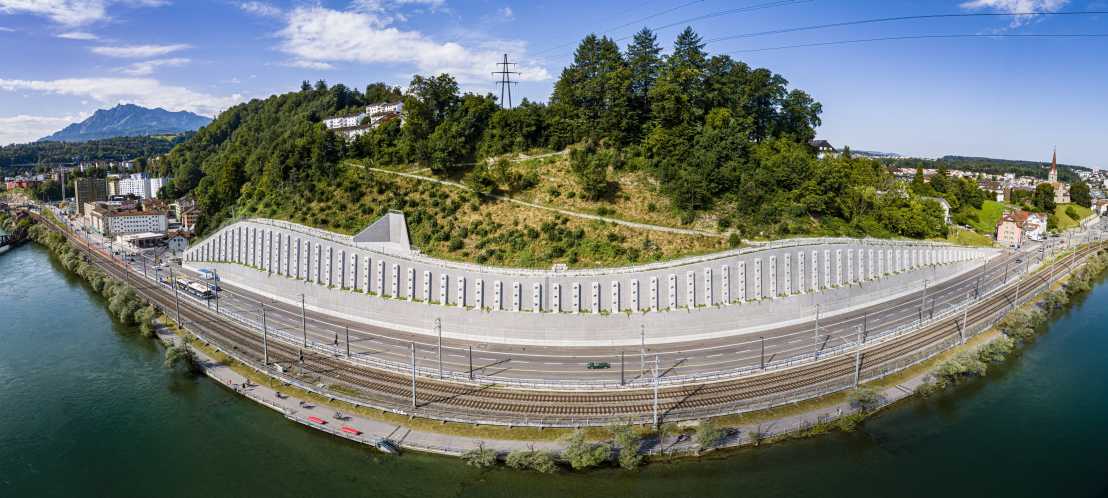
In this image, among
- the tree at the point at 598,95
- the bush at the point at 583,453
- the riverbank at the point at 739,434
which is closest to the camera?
the bush at the point at 583,453

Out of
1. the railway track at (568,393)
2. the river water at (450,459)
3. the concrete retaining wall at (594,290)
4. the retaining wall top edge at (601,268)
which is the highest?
the retaining wall top edge at (601,268)

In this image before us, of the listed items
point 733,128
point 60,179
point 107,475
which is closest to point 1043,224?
point 733,128

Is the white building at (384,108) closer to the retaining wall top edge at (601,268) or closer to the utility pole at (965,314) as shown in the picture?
the retaining wall top edge at (601,268)

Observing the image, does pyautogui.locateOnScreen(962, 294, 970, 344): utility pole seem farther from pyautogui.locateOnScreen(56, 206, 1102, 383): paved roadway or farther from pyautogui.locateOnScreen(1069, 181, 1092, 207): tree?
pyautogui.locateOnScreen(1069, 181, 1092, 207): tree

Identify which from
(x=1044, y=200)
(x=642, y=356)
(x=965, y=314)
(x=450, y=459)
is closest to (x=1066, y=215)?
(x=1044, y=200)

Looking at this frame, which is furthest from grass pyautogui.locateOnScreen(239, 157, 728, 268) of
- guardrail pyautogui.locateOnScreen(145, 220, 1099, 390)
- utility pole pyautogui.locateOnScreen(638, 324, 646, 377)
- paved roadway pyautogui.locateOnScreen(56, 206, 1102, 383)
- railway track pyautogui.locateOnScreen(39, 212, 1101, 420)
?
railway track pyautogui.locateOnScreen(39, 212, 1101, 420)

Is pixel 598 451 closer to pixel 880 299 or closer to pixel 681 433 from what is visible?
pixel 681 433

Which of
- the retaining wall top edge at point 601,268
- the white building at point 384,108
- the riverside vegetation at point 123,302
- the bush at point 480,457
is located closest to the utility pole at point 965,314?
the retaining wall top edge at point 601,268
